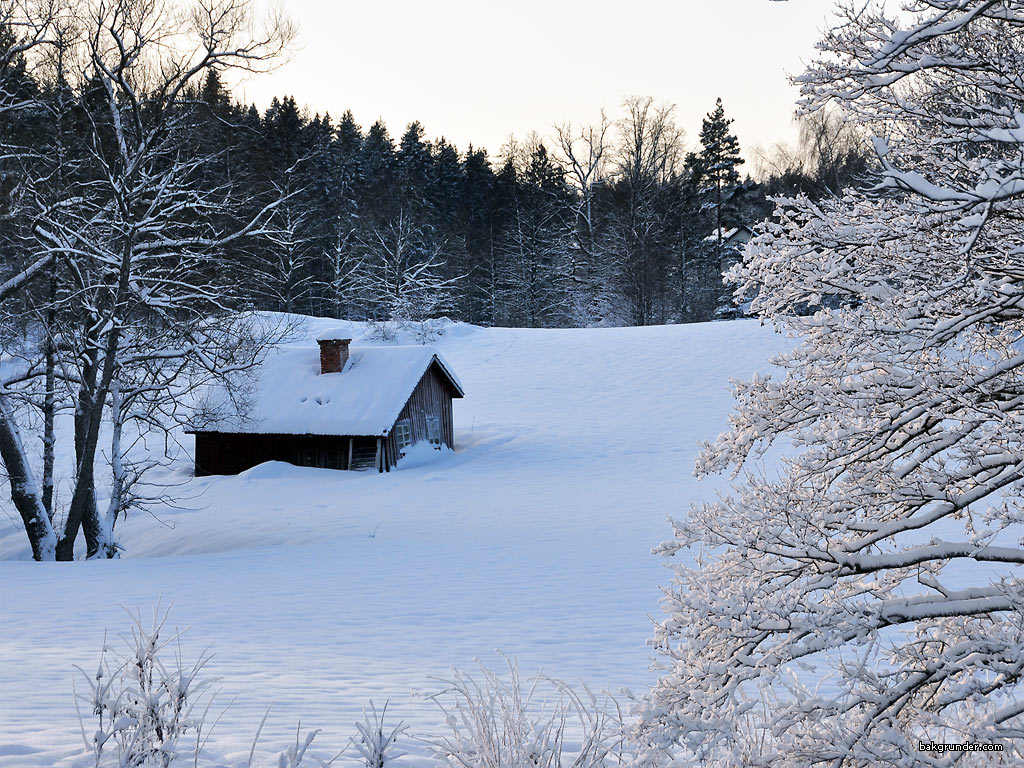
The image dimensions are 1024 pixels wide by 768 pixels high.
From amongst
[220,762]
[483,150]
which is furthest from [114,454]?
[483,150]

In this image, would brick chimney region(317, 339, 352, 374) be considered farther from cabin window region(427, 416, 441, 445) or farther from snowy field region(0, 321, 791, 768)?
snowy field region(0, 321, 791, 768)

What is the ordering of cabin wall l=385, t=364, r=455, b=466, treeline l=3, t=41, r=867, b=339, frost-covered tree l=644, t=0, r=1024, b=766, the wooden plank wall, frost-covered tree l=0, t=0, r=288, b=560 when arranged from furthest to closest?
treeline l=3, t=41, r=867, b=339 < cabin wall l=385, t=364, r=455, b=466 < the wooden plank wall < frost-covered tree l=0, t=0, r=288, b=560 < frost-covered tree l=644, t=0, r=1024, b=766

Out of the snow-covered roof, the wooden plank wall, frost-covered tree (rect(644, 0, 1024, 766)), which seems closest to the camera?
frost-covered tree (rect(644, 0, 1024, 766))

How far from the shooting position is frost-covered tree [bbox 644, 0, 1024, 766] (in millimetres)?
3787

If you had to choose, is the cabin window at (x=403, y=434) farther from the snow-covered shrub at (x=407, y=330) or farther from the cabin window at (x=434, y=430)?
the snow-covered shrub at (x=407, y=330)

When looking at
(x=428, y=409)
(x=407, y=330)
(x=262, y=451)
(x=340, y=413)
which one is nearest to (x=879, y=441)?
(x=340, y=413)

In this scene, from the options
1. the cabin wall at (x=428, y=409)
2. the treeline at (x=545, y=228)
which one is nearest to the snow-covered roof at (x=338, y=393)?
the cabin wall at (x=428, y=409)

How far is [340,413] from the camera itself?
26344mm

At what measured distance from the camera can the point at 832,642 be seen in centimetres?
375

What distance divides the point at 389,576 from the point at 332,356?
16.5 m

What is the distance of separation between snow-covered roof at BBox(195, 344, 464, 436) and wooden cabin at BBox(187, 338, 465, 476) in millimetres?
31

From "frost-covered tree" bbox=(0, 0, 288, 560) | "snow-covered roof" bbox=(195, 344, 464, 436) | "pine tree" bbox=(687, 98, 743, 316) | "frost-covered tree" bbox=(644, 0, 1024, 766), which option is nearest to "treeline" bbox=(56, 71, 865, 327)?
"pine tree" bbox=(687, 98, 743, 316)

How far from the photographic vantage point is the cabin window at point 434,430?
28.3 meters

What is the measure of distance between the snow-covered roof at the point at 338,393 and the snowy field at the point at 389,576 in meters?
1.48
